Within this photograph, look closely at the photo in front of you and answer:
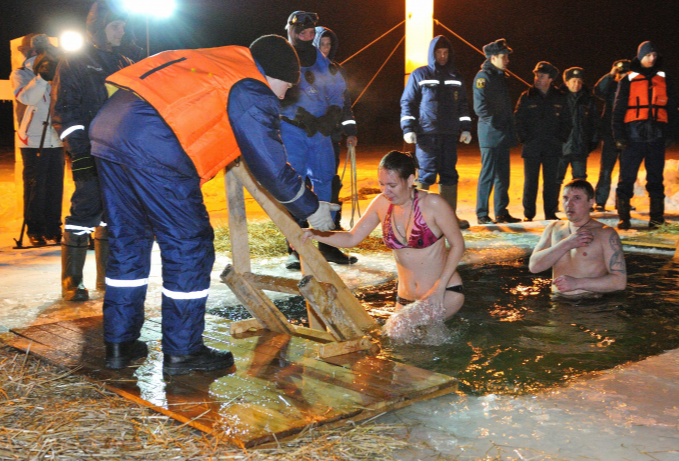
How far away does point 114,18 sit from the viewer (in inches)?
191

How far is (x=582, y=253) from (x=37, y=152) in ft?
19.2

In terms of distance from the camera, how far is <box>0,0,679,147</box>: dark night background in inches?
1534

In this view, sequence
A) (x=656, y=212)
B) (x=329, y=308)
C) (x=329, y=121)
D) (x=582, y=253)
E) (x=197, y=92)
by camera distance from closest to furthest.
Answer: (x=197, y=92)
(x=329, y=308)
(x=582, y=253)
(x=329, y=121)
(x=656, y=212)

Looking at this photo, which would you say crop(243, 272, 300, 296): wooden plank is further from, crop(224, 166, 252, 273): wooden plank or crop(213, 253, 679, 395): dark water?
crop(213, 253, 679, 395): dark water

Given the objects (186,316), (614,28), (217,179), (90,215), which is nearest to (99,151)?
(186,316)

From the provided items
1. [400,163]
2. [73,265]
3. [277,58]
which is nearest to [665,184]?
[400,163]

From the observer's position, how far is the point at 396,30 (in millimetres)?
44625

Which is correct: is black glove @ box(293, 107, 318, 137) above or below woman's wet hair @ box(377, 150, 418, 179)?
above

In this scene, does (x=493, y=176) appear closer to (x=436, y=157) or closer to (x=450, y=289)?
(x=436, y=157)

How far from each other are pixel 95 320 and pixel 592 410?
9.81 feet

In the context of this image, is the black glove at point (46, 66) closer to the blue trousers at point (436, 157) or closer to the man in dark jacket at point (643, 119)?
the blue trousers at point (436, 157)

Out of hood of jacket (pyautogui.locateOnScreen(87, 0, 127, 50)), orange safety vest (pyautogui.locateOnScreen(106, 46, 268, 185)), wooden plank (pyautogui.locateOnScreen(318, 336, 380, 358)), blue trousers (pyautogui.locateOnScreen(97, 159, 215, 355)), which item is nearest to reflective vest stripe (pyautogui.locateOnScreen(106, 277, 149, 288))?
blue trousers (pyautogui.locateOnScreen(97, 159, 215, 355))

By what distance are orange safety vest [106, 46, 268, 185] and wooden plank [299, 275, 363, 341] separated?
2.57ft


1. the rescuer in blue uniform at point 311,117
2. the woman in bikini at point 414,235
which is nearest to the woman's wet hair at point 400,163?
the woman in bikini at point 414,235
